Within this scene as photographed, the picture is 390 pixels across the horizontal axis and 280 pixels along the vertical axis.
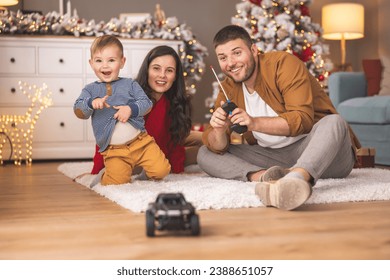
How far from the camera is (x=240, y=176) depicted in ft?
8.54

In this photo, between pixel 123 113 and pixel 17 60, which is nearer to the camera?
pixel 123 113

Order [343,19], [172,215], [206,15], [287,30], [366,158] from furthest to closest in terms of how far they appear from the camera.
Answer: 1. [206,15]
2. [343,19]
3. [287,30]
4. [366,158]
5. [172,215]

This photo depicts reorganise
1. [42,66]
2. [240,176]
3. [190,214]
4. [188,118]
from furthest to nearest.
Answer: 1. [42,66]
2. [188,118]
3. [240,176]
4. [190,214]

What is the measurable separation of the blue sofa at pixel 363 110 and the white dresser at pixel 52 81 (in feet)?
5.67

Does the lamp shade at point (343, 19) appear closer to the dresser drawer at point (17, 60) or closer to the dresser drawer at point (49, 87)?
the dresser drawer at point (49, 87)

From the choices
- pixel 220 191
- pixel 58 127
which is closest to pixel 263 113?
pixel 220 191

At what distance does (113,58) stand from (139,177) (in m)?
0.55

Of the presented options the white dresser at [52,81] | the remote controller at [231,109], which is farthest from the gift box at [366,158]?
the white dresser at [52,81]

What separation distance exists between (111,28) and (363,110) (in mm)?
1834

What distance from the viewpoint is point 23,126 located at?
13.9 feet

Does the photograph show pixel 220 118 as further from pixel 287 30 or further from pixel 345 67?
pixel 345 67

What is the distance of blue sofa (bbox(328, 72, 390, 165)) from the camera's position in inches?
148

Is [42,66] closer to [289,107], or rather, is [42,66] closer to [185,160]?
[185,160]
